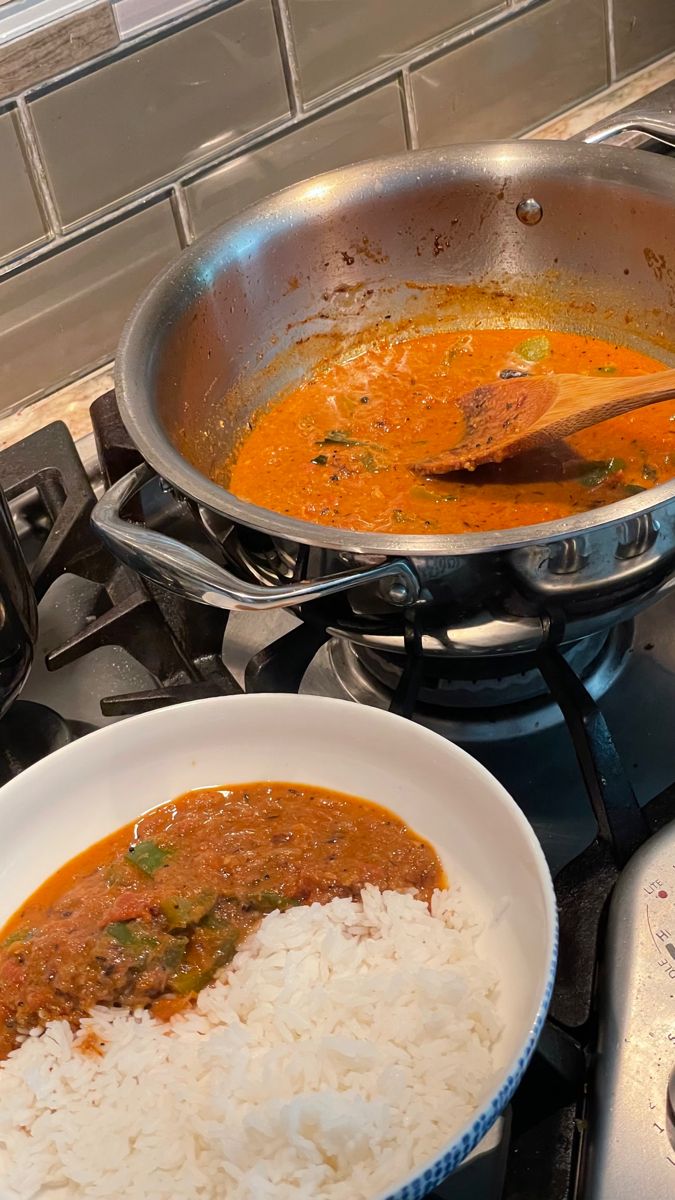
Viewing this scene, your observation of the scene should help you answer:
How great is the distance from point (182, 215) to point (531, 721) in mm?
661

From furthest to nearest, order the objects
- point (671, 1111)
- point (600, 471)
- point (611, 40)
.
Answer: point (611, 40) < point (600, 471) < point (671, 1111)

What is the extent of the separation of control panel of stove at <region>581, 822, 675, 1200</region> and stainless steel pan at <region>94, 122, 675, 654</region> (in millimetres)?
168

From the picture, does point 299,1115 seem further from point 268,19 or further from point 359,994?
point 268,19


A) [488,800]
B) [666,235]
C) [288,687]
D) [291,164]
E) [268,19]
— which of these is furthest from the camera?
[291,164]

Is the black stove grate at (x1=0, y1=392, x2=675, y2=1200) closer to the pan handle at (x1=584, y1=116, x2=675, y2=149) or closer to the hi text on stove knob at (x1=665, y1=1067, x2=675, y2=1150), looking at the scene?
the hi text on stove knob at (x1=665, y1=1067, x2=675, y2=1150)

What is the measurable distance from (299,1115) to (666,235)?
74cm

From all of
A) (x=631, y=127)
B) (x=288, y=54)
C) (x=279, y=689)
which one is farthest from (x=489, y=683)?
(x=288, y=54)

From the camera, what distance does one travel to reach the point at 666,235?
37.6 inches

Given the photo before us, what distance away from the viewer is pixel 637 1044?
22.0 inches

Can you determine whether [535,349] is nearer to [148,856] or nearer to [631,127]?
[631,127]

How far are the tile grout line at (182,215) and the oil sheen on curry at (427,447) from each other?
0.73 feet

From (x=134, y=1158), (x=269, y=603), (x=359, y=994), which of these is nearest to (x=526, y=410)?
(x=269, y=603)

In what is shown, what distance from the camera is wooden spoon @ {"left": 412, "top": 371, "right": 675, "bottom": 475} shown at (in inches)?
32.4

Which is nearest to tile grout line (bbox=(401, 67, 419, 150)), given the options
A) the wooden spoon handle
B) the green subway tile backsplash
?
the green subway tile backsplash
